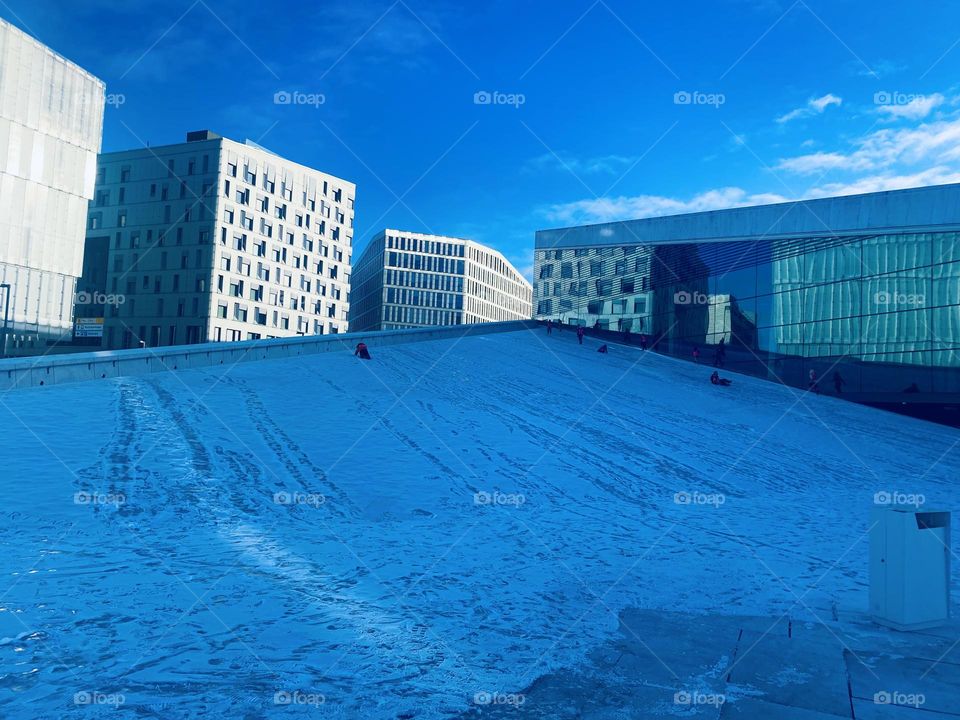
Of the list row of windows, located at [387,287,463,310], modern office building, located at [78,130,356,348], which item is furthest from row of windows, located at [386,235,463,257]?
modern office building, located at [78,130,356,348]

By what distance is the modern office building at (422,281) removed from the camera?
403 feet

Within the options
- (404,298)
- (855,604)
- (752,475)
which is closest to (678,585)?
(855,604)

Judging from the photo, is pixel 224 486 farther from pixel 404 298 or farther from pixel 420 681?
pixel 404 298

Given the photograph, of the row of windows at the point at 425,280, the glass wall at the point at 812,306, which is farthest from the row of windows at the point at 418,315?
the glass wall at the point at 812,306

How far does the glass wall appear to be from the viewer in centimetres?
2756

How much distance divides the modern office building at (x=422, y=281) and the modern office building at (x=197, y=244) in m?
41.8

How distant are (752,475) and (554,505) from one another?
557 centimetres

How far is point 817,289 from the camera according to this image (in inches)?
1246

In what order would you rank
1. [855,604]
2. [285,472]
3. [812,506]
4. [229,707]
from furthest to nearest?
[812,506] → [285,472] → [855,604] → [229,707]

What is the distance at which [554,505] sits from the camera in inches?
471

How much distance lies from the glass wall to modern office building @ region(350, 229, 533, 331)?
269 feet

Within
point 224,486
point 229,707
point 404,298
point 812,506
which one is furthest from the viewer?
point 404,298

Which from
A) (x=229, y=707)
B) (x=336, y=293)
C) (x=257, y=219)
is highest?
(x=257, y=219)

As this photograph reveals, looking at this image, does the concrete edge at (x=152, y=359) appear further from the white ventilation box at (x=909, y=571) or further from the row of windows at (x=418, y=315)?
the row of windows at (x=418, y=315)
